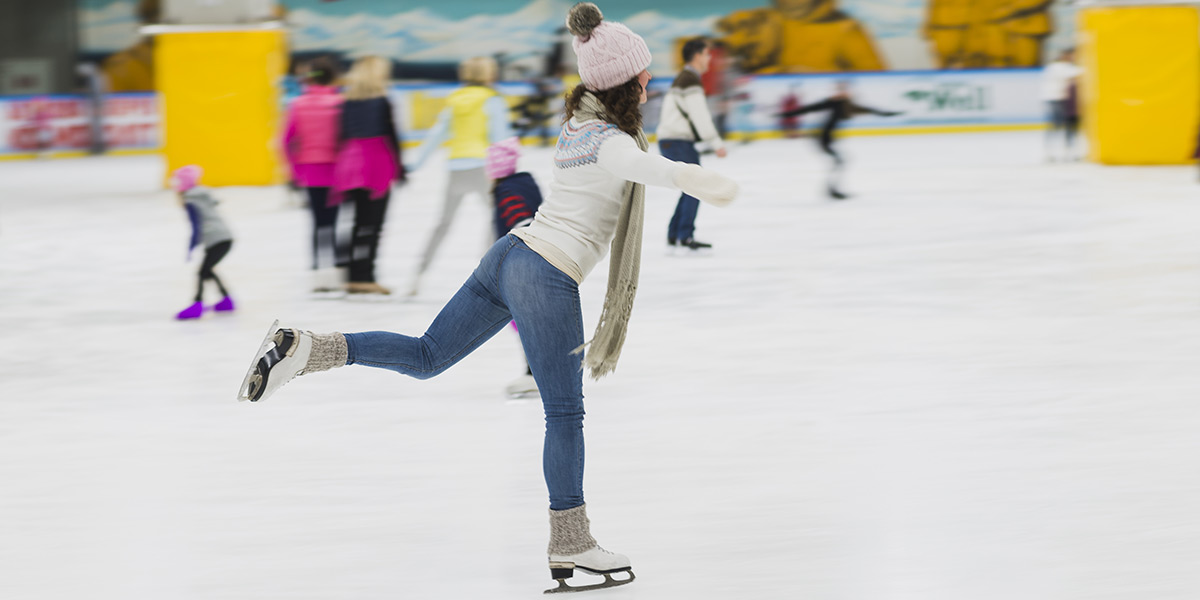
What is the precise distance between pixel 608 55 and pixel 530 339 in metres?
0.60

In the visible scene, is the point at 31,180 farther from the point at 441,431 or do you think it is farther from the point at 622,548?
the point at 622,548

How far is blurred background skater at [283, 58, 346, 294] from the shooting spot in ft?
22.9

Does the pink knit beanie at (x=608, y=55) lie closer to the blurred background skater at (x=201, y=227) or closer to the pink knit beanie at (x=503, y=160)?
the pink knit beanie at (x=503, y=160)

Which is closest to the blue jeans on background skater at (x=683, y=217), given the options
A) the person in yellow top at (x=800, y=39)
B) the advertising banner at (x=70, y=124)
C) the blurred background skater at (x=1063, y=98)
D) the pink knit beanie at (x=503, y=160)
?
the pink knit beanie at (x=503, y=160)

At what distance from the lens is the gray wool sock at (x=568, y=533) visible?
2.84 m

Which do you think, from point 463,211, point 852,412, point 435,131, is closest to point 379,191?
point 435,131

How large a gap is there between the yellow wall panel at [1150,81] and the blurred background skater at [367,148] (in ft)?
32.1

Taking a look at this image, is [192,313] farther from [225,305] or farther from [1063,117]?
[1063,117]

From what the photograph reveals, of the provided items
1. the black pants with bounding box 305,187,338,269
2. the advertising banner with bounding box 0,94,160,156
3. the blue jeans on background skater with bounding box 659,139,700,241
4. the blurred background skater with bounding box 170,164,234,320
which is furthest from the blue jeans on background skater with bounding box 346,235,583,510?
the advertising banner with bounding box 0,94,160,156

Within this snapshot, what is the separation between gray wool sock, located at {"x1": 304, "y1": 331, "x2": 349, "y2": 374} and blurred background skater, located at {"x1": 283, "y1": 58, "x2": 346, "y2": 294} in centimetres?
414

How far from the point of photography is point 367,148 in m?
6.84

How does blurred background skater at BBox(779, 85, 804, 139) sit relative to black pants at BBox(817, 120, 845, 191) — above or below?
below

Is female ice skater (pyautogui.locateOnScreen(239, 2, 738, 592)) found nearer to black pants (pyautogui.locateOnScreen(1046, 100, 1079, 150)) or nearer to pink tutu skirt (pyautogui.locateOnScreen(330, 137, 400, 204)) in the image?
pink tutu skirt (pyautogui.locateOnScreen(330, 137, 400, 204))

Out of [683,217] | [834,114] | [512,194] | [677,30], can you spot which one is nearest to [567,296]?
[512,194]
